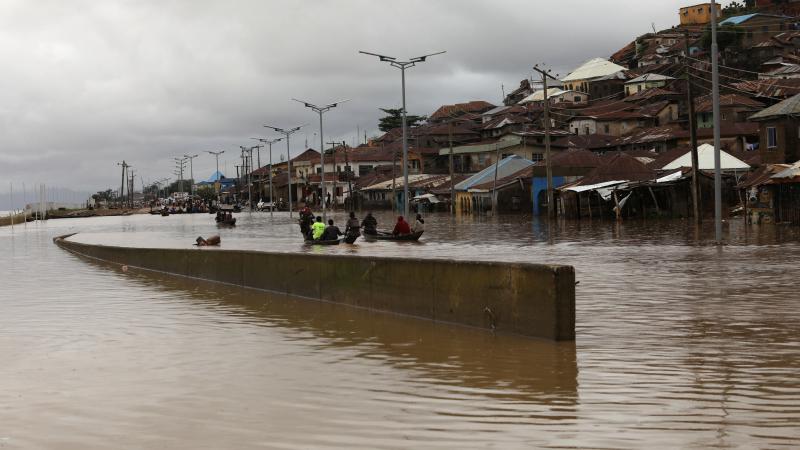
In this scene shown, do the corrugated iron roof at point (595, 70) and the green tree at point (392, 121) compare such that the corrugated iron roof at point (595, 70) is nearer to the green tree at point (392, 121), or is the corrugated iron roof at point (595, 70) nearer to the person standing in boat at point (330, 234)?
the green tree at point (392, 121)

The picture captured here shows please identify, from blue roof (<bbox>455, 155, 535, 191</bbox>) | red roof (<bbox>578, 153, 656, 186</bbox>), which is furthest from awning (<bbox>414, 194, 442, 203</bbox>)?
red roof (<bbox>578, 153, 656, 186</bbox>)

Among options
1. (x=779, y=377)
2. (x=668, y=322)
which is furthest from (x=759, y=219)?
(x=779, y=377)

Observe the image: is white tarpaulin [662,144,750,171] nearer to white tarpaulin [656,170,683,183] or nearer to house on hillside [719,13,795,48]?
white tarpaulin [656,170,683,183]

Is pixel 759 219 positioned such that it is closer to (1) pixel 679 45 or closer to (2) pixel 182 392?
(2) pixel 182 392

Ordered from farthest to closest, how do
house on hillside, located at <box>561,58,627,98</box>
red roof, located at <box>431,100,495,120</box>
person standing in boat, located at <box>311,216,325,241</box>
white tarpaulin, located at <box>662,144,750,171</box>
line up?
red roof, located at <box>431,100,495,120</box>, house on hillside, located at <box>561,58,627,98</box>, white tarpaulin, located at <box>662,144,750,171</box>, person standing in boat, located at <box>311,216,325,241</box>

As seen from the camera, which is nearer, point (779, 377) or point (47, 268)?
point (779, 377)

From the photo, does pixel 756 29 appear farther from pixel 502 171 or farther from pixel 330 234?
pixel 330 234

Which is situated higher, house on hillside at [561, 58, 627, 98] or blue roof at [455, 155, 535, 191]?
house on hillside at [561, 58, 627, 98]

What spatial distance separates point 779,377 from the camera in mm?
8500

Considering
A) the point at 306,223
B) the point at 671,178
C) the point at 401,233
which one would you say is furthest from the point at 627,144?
the point at 401,233

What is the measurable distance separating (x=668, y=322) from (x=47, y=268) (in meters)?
23.6

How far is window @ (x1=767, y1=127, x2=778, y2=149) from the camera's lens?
50181 mm

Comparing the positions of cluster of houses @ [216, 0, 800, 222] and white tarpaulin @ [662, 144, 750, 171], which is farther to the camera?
white tarpaulin @ [662, 144, 750, 171]

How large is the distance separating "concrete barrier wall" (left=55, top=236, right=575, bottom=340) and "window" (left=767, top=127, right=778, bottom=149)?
37125mm
